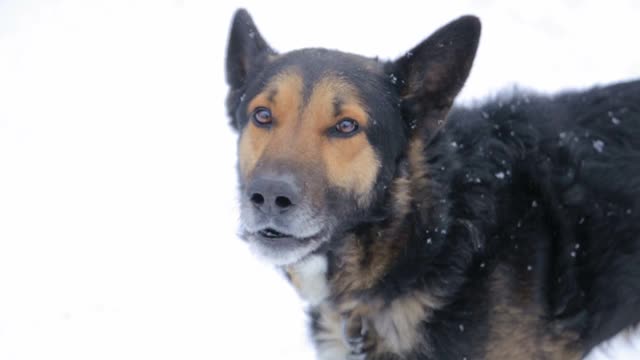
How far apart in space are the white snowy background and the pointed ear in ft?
6.02

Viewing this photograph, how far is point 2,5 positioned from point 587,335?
40.4 feet

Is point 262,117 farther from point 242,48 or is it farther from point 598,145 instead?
point 598,145

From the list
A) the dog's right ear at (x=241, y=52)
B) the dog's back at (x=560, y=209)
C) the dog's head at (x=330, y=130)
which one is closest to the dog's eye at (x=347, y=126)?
the dog's head at (x=330, y=130)

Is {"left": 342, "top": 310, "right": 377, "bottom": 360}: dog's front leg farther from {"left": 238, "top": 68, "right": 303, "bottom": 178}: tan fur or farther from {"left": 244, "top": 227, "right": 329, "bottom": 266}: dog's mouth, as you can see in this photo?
{"left": 238, "top": 68, "right": 303, "bottom": 178}: tan fur

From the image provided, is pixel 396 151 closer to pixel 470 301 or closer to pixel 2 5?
pixel 470 301

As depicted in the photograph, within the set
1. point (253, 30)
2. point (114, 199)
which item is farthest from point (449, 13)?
point (253, 30)

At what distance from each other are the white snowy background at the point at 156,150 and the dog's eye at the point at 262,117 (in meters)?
2.10

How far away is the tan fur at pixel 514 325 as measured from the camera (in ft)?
12.6

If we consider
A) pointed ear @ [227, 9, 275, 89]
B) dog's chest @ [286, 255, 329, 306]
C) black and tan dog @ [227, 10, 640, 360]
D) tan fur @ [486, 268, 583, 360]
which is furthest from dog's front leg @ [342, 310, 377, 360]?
pointed ear @ [227, 9, 275, 89]

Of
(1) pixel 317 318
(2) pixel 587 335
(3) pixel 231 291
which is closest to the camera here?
(2) pixel 587 335

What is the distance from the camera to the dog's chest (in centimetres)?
410

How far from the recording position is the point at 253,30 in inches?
183

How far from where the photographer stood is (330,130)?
3869mm

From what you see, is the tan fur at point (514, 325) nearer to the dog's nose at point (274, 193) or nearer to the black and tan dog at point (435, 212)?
the black and tan dog at point (435, 212)
